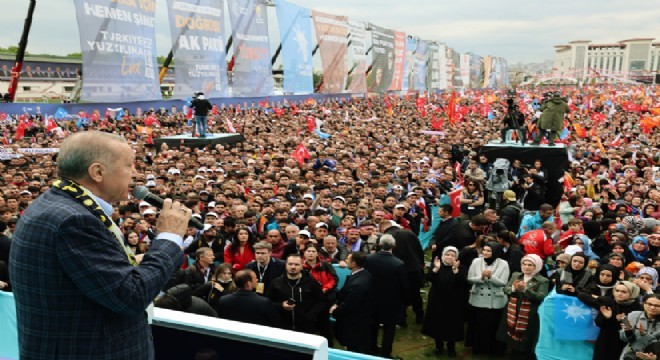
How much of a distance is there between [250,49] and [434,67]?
3671 centimetres

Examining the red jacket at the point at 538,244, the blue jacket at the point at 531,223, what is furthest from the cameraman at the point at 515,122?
the red jacket at the point at 538,244

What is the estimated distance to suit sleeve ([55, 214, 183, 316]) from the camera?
1517 mm

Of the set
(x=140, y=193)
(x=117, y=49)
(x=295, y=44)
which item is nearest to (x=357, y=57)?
(x=295, y=44)

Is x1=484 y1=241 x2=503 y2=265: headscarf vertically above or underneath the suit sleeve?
underneath

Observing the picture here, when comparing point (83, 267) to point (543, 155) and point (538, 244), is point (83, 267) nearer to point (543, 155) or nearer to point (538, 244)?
point (538, 244)

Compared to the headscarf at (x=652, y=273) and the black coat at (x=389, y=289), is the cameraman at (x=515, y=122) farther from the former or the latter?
the black coat at (x=389, y=289)

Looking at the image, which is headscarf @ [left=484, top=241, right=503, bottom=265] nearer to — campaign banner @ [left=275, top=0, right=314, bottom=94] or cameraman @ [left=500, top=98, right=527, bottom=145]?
cameraman @ [left=500, top=98, right=527, bottom=145]

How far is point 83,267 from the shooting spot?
4.97ft

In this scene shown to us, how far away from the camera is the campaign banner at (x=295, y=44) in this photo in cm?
2796

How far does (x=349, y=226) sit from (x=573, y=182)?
7.33 metres

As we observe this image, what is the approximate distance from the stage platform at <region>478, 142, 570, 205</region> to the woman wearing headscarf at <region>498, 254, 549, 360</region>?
1003 cm

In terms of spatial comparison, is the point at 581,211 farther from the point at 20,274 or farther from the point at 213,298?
the point at 20,274

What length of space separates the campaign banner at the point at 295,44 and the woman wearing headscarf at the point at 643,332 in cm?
2502

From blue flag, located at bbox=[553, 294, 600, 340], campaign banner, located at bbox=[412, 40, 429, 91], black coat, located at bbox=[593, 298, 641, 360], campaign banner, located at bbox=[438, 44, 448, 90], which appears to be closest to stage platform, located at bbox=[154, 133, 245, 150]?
blue flag, located at bbox=[553, 294, 600, 340]
